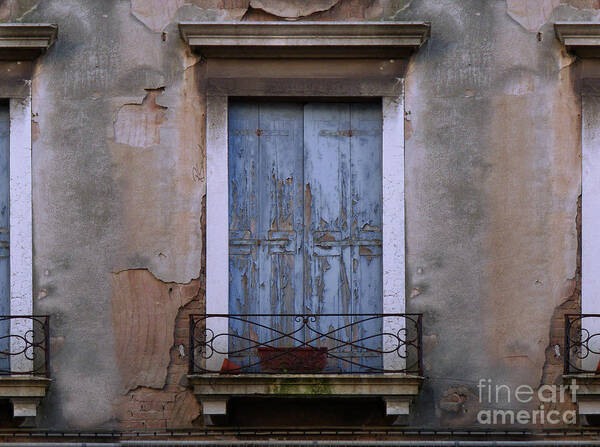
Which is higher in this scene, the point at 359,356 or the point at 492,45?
the point at 492,45

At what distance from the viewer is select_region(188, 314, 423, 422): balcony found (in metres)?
9.14

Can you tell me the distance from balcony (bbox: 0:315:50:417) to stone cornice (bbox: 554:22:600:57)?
15.6ft

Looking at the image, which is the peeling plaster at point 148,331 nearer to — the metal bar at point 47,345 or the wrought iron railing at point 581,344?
the metal bar at point 47,345

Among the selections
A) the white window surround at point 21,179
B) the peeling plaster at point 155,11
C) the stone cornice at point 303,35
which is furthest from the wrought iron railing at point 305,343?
the peeling plaster at point 155,11

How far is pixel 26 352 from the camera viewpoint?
9.45 meters

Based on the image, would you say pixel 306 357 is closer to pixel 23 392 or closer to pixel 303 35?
pixel 23 392

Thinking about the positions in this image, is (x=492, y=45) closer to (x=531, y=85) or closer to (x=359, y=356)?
(x=531, y=85)

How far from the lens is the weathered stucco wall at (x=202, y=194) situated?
9.44 meters

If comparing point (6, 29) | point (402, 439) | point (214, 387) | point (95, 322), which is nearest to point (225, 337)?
point (214, 387)

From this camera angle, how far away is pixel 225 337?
9438 mm

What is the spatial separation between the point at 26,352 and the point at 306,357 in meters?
2.27

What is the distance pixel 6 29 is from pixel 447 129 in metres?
3.68

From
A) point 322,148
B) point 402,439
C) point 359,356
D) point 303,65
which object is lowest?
point 402,439

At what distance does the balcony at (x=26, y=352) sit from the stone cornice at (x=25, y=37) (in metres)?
2.18
